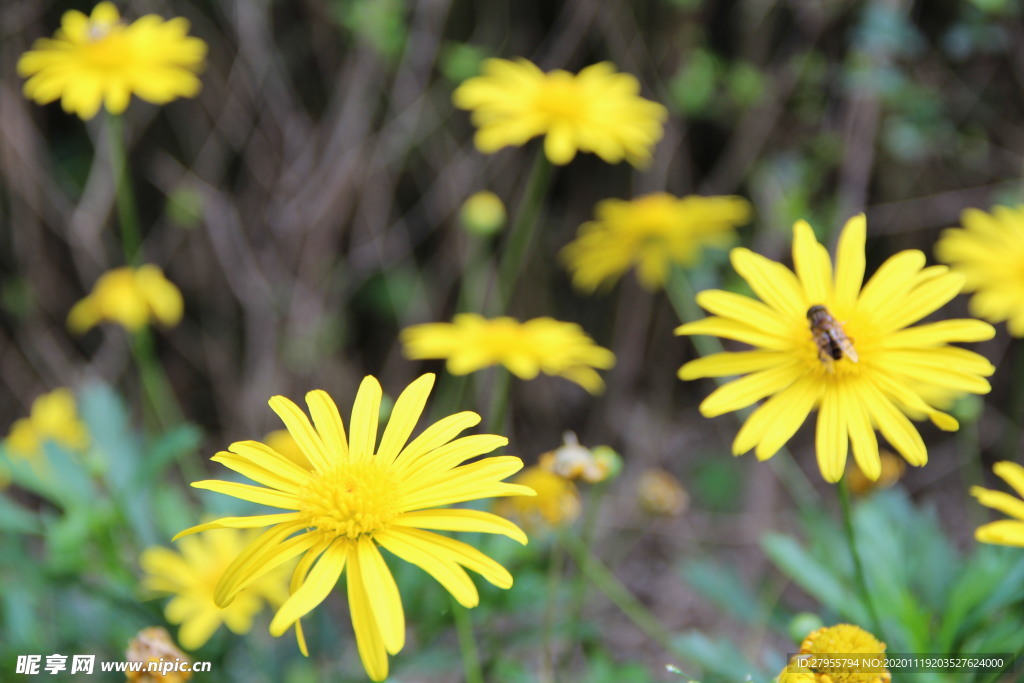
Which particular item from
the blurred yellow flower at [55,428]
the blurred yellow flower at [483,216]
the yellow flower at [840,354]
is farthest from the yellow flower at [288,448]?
the yellow flower at [840,354]

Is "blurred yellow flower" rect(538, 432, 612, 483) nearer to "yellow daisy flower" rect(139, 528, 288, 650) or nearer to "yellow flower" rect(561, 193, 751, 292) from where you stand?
"yellow daisy flower" rect(139, 528, 288, 650)

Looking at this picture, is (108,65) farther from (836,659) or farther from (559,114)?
(836,659)

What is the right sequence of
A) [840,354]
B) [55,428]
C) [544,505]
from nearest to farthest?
[840,354]
[544,505]
[55,428]

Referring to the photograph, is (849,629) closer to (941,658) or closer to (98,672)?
(941,658)

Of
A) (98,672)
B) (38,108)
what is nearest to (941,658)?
(98,672)

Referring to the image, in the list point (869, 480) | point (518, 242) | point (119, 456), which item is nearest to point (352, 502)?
point (119, 456)

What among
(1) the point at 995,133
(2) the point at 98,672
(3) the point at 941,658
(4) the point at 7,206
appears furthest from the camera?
(4) the point at 7,206
